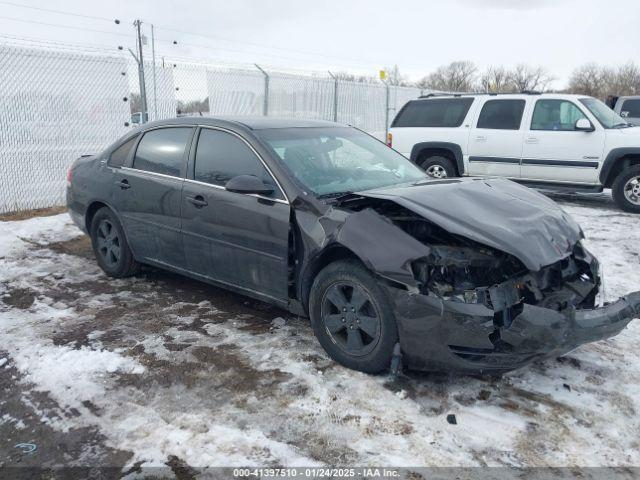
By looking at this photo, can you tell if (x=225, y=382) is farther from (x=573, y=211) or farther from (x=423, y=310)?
(x=573, y=211)

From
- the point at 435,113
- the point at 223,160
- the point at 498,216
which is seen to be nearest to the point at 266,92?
the point at 435,113

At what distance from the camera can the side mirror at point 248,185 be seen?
3879mm

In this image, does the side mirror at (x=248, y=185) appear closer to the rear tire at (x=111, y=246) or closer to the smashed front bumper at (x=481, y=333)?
the smashed front bumper at (x=481, y=333)

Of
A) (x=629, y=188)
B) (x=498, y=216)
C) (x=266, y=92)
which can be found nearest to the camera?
(x=498, y=216)

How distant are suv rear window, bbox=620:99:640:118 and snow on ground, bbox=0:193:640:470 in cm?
1130

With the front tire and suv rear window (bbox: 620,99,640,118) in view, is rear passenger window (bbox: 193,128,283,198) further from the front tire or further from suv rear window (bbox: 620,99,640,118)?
suv rear window (bbox: 620,99,640,118)

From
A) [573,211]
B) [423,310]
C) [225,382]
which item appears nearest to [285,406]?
[225,382]

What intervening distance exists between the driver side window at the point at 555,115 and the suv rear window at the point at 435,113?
1284 mm

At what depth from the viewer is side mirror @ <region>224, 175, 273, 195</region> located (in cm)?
388

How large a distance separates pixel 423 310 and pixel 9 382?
267 cm

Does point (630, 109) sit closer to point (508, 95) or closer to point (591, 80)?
point (508, 95)

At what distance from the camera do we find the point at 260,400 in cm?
330

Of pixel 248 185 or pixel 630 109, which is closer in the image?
pixel 248 185

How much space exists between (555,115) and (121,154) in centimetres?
715
